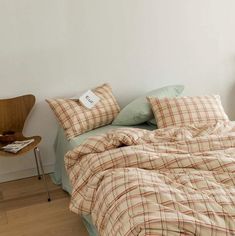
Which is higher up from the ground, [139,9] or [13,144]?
[139,9]

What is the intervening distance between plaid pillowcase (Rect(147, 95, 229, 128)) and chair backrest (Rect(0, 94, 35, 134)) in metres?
0.98

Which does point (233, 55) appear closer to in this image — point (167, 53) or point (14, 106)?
point (167, 53)

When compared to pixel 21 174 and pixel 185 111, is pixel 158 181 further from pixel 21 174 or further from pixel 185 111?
pixel 21 174

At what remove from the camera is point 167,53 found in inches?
126

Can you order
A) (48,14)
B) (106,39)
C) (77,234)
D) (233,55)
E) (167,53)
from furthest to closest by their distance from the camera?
(233,55), (167,53), (106,39), (48,14), (77,234)

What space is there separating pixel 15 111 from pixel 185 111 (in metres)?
1.33

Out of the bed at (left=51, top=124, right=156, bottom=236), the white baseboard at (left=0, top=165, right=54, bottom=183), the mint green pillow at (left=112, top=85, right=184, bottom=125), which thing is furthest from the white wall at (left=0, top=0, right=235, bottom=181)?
the mint green pillow at (left=112, top=85, right=184, bottom=125)

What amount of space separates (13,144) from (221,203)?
164 centimetres

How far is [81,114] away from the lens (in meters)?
2.72

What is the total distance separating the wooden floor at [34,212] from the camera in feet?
7.59

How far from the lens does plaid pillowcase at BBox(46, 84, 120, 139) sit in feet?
8.78

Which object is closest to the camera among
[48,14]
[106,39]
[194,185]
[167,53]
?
[194,185]

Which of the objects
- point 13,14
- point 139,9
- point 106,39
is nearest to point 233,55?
point 139,9

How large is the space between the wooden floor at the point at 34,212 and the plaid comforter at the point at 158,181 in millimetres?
388
